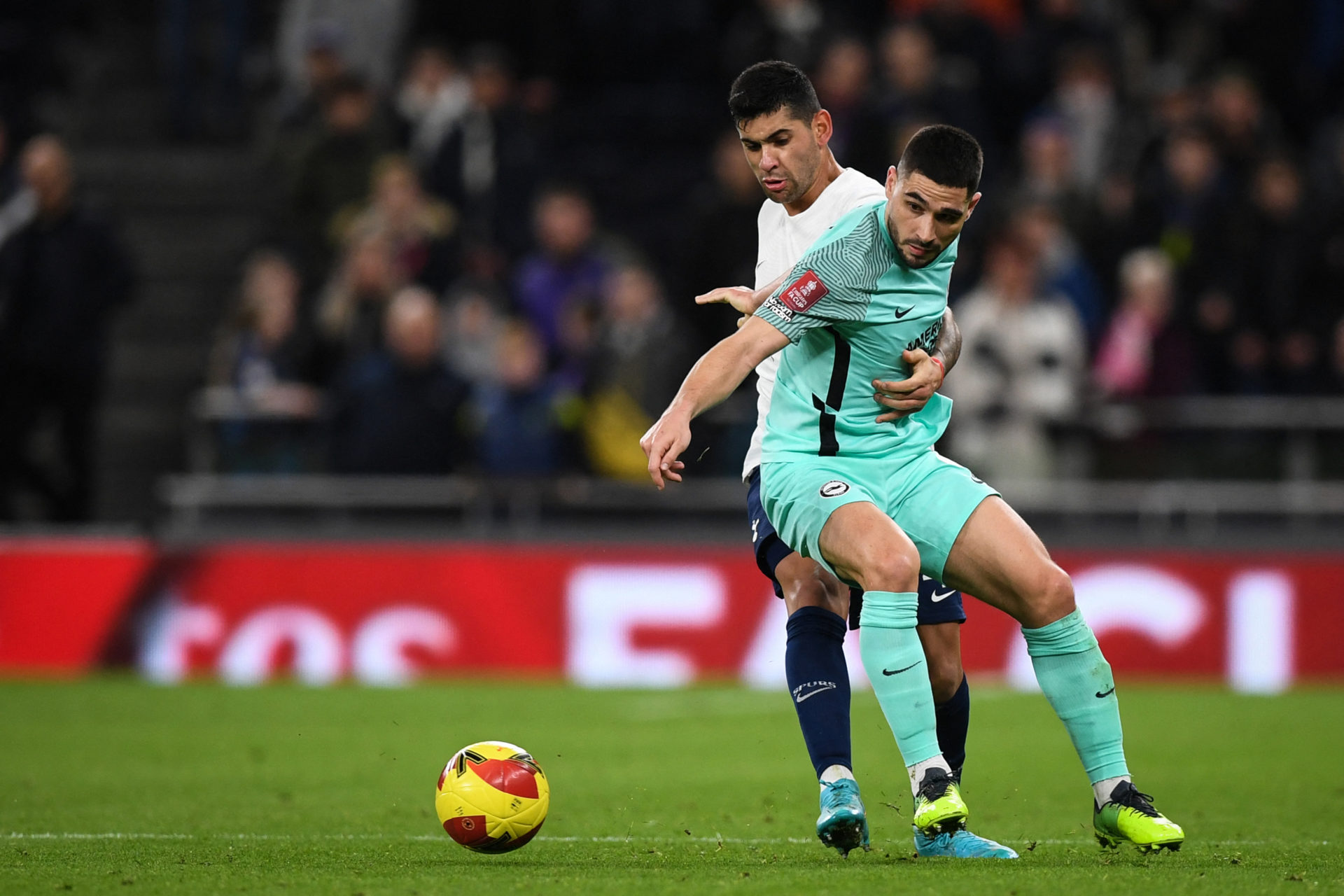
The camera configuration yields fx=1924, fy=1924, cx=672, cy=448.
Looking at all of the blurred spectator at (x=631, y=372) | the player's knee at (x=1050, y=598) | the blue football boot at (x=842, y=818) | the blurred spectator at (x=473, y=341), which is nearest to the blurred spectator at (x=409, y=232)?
the blurred spectator at (x=473, y=341)

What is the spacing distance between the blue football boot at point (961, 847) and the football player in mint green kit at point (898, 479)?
0.87 feet

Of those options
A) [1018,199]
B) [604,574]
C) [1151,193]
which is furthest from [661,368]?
[1151,193]

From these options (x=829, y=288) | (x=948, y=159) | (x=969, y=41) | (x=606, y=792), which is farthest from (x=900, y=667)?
(x=969, y=41)

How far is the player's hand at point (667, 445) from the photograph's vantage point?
5.50m

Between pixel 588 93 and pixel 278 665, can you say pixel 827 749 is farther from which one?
pixel 588 93

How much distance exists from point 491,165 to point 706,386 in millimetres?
9816

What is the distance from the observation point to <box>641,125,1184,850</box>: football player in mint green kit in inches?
219

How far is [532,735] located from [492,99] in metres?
6.61

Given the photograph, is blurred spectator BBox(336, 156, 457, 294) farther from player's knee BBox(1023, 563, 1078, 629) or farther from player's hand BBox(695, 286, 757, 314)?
player's knee BBox(1023, 563, 1078, 629)

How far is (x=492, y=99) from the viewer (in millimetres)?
15086

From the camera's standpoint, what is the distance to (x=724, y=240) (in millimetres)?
13352

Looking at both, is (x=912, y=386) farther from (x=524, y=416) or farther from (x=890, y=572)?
(x=524, y=416)

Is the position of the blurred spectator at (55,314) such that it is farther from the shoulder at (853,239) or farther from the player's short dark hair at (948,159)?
the player's short dark hair at (948,159)

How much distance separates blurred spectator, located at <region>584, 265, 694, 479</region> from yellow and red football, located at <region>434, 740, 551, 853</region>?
707cm
